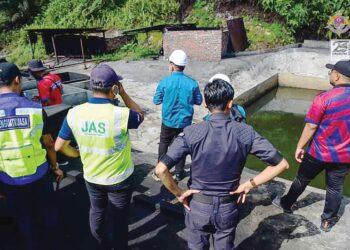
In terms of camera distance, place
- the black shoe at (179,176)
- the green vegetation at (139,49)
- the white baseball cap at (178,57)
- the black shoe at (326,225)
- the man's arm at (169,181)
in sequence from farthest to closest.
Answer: the green vegetation at (139,49) → the black shoe at (179,176) → the white baseball cap at (178,57) → the black shoe at (326,225) → the man's arm at (169,181)

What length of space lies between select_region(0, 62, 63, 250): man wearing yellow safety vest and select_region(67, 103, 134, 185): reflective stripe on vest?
38 centimetres

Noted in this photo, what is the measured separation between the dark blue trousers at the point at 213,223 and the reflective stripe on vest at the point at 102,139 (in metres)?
0.75

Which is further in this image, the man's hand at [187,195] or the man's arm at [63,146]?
the man's arm at [63,146]

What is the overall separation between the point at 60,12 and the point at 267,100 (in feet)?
46.0


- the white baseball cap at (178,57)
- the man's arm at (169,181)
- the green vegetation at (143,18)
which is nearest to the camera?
the man's arm at (169,181)

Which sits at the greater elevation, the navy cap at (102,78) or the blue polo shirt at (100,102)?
the navy cap at (102,78)

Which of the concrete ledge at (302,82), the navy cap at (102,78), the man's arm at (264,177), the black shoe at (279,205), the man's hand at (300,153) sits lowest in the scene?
the concrete ledge at (302,82)

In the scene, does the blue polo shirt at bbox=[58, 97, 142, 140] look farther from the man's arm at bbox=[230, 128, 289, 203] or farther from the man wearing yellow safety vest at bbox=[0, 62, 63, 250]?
the man's arm at bbox=[230, 128, 289, 203]

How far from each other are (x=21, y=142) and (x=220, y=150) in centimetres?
172

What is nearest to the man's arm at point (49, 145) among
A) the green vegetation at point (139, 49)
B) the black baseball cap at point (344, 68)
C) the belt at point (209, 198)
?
the belt at point (209, 198)

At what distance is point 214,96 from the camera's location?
2348mm

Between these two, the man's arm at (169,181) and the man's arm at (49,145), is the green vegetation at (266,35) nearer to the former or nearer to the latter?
the man's arm at (49,145)

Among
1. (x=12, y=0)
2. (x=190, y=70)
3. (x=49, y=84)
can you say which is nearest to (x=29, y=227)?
(x=49, y=84)

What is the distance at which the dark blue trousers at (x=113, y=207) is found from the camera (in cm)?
289
